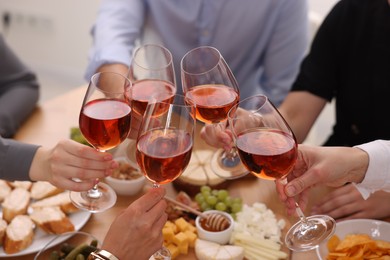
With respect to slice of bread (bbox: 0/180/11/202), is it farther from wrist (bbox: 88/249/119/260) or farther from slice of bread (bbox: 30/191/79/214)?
wrist (bbox: 88/249/119/260)

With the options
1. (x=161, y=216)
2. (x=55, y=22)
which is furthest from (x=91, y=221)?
(x=55, y=22)

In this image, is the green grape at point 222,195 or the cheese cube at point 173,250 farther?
the green grape at point 222,195

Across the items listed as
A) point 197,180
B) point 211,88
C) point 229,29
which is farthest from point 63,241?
point 229,29

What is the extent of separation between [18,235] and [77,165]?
0.24m

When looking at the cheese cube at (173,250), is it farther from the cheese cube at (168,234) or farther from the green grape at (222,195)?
the green grape at (222,195)

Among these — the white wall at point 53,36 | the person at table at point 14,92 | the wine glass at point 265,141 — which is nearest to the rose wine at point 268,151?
the wine glass at point 265,141

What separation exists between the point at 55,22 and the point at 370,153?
312cm

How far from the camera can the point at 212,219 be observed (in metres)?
1.29

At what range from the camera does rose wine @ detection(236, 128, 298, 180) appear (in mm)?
1035

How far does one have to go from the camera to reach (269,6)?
1971 mm

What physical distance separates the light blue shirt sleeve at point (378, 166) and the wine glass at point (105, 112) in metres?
0.57

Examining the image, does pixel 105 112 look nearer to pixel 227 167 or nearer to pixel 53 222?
pixel 53 222

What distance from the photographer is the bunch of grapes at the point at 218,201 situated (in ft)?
4.43

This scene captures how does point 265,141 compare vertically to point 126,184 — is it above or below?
above
